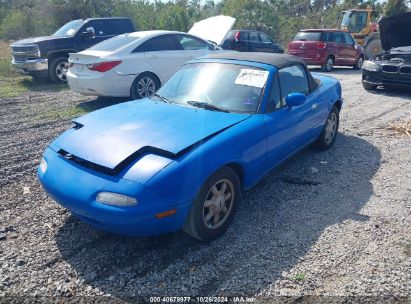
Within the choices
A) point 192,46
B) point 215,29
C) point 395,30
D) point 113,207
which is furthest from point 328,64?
point 113,207

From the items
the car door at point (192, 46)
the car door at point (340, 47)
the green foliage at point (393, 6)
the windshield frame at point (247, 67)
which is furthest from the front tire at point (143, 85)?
the green foliage at point (393, 6)

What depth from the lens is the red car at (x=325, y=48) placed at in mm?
13898

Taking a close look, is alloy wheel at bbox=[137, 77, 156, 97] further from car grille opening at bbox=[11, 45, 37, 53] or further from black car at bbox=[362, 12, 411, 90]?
black car at bbox=[362, 12, 411, 90]

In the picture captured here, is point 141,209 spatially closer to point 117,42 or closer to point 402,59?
point 117,42

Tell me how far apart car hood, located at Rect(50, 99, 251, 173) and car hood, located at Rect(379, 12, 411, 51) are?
24.0 ft

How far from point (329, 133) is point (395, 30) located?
5.56m

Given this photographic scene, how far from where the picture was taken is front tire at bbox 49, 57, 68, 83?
34.8 feet

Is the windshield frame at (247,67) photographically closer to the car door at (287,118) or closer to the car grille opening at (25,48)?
the car door at (287,118)

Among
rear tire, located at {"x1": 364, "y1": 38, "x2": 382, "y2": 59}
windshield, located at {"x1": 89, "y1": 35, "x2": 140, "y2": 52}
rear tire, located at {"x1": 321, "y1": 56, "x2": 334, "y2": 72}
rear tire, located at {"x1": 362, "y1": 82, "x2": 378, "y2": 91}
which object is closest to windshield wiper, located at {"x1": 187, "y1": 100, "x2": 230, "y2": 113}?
windshield, located at {"x1": 89, "y1": 35, "x2": 140, "y2": 52}

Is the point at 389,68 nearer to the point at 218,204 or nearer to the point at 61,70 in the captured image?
the point at 218,204

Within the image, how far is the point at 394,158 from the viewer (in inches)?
207

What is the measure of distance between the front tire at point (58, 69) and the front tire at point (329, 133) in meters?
8.23

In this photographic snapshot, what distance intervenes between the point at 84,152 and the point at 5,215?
128cm

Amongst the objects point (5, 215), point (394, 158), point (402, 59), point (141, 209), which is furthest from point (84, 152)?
point (402, 59)
